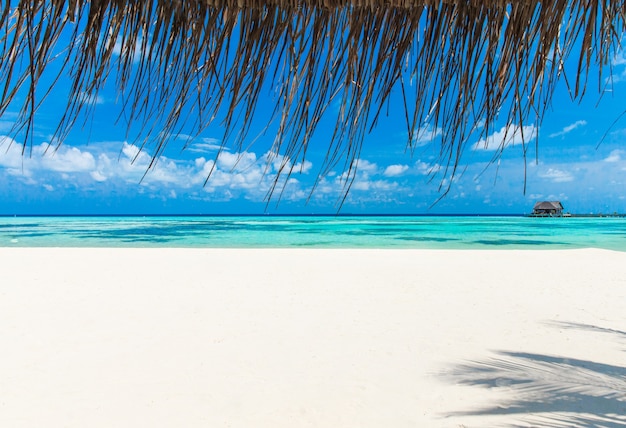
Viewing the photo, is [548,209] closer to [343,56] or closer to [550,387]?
[550,387]

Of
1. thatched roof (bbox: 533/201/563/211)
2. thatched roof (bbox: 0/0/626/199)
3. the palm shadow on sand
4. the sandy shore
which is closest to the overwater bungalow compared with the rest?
thatched roof (bbox: 533/201/563/211)

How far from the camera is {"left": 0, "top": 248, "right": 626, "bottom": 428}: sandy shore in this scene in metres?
3.07

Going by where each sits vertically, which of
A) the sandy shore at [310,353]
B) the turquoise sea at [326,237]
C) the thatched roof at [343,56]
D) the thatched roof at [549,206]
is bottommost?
the turquoise sea at [326,237]

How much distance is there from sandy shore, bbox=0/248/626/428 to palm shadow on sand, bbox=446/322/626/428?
0.02 m

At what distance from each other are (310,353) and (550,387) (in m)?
2.16

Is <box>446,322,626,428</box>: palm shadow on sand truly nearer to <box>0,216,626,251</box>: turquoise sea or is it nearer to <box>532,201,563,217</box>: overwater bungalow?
<box>0,216,626,251</box>: turquoise sea

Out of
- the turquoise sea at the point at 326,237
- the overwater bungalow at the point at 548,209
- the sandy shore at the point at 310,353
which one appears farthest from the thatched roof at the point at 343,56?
the overwater bungalow at the point at 548,209

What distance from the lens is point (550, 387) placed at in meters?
3.43

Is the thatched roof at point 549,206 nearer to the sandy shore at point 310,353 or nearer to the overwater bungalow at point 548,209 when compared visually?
the overwater bungalow at point 548,209

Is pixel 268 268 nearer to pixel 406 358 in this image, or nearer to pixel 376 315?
pixel 376 315

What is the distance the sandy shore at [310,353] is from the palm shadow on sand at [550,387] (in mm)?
16

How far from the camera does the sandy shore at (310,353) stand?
3.07 metres

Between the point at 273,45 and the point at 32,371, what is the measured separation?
3.99 metres

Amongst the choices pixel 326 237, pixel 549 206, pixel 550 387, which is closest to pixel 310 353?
pixel 550 387
